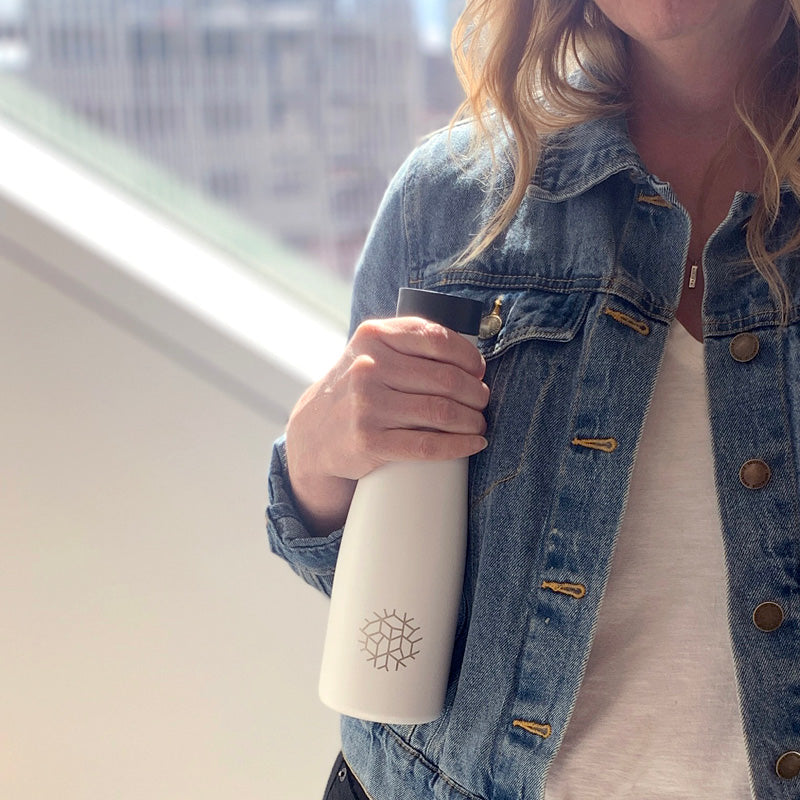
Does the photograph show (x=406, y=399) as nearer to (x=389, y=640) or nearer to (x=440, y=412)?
(x=440, y=412)

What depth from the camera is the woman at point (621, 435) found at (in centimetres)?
55

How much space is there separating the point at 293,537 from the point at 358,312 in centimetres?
18

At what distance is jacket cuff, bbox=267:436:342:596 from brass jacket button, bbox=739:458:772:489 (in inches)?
10.4

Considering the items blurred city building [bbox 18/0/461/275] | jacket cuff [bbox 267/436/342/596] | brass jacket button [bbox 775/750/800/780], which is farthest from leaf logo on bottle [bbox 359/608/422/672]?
blurred city building [bbox 18/0/461/275]

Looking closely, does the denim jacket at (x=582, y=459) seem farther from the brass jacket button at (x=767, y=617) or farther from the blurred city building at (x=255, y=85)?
the blurred city building at (x=255, y=85)

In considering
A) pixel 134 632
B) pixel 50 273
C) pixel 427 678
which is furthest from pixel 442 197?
pixel 134 632

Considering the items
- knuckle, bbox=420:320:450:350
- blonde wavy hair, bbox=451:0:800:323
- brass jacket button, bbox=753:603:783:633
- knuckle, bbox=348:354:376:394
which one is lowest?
brass jacket button, bbox=753:603:783:633

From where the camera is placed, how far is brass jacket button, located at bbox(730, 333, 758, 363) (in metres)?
0.57

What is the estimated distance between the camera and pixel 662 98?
26.6 inches

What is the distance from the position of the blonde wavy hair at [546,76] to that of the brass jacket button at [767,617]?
270 mm

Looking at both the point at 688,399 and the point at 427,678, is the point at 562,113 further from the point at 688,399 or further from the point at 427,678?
the point at 427,678

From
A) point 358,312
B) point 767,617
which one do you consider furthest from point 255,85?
point 767,617

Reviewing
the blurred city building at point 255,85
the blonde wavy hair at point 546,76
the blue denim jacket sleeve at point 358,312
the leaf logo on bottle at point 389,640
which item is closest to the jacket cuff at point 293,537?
the blue denim jacket sleeve at point 358,312

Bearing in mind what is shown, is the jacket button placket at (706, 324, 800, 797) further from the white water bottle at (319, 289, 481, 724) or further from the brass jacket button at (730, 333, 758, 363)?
the white water bottle at (319, 289, 481, 724)
